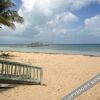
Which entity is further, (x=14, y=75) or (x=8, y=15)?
(x=8, y=15)

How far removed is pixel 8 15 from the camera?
74.5ft

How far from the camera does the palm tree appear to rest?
2171cm

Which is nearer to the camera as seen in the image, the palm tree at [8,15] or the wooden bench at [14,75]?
the wooden bench at [14,75]

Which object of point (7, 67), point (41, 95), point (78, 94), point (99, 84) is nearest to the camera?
point (78, 94)

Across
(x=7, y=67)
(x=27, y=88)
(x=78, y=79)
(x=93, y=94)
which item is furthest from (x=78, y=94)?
(x=78, y=79)

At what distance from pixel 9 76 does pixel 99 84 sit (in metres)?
4.26

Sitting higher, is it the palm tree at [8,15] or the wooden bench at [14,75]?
the palm tree at [8,15]

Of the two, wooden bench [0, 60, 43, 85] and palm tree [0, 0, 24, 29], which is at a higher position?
palm tree [0, 0, 24, 29]

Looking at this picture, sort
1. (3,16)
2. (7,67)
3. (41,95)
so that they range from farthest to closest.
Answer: (3,16), (7,67), (41,95)

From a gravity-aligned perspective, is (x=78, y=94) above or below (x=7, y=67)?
below

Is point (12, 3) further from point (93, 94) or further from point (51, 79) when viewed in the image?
point (93, 94)

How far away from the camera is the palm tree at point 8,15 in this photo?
2171cm

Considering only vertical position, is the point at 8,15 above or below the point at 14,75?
above

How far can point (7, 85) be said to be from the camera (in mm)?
9617
